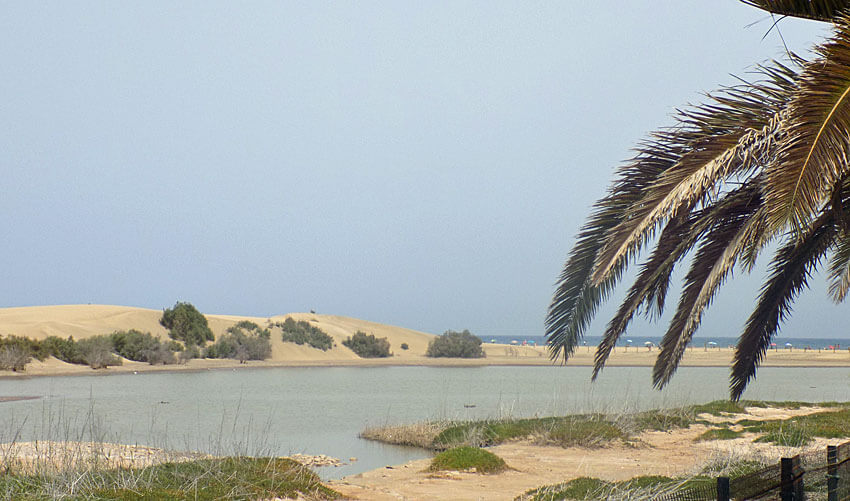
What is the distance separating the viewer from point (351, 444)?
53.2 ft

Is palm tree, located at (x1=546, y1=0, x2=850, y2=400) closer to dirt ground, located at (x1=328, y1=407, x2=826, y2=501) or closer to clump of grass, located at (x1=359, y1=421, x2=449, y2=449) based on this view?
dirt ground, located at (x1=328, y1=407, x2=826, y2=501)

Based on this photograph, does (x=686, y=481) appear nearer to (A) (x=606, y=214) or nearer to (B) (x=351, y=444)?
(A) (x=606, y=214)

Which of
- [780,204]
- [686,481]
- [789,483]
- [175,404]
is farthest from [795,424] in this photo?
[175,404]

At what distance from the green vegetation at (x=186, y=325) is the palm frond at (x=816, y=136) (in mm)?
52191

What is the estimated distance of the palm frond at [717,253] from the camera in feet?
23.5

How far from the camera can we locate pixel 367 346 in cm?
6612

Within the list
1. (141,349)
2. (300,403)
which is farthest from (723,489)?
(141,349)

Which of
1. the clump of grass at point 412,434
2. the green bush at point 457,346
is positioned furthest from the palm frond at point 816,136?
the green bush at point 457,346

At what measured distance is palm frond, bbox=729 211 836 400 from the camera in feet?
25.9

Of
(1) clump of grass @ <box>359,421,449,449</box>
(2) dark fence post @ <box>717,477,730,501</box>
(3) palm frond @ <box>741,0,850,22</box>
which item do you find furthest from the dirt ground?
(3) palm frond @ <box>741,0,850,22</box>

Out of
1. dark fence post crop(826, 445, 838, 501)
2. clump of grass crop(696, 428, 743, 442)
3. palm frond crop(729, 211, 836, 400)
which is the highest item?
palm frond crop(729, 211, 836, 400)

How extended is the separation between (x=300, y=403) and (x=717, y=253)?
19.7 metres

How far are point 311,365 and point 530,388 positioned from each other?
899 inches

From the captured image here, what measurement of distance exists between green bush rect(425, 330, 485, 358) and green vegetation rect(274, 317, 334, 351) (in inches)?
350
